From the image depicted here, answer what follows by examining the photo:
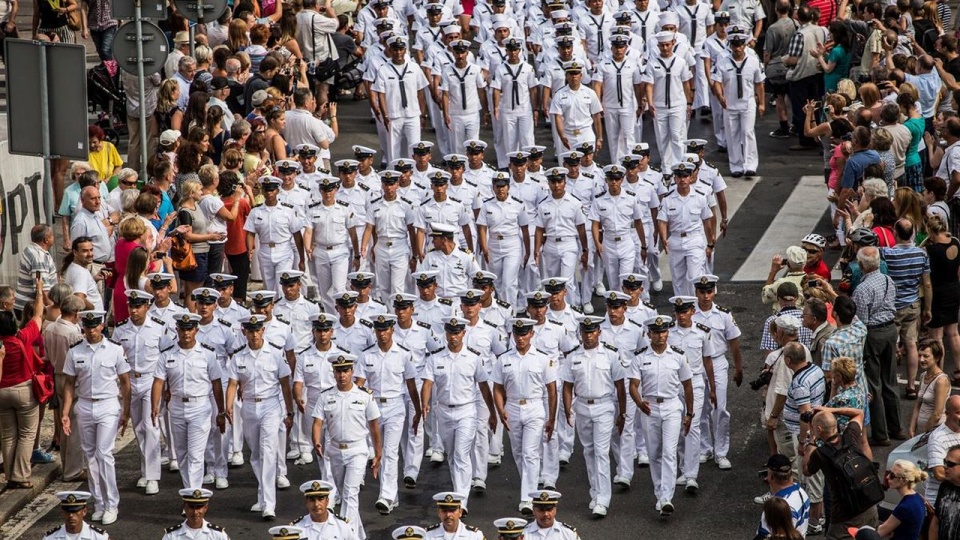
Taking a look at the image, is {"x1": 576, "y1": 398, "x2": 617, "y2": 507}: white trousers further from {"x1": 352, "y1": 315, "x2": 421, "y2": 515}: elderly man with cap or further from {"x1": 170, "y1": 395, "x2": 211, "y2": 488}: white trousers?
{"x1": 170, "y1": 395, "x2": 211, "y2": 488}: white trousers

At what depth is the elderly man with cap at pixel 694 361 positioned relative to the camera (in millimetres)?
15977

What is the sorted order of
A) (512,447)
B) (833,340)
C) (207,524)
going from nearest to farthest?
(207,524), (833,340), (512,447)

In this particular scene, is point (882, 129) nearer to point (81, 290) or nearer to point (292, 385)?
point (292, 385)

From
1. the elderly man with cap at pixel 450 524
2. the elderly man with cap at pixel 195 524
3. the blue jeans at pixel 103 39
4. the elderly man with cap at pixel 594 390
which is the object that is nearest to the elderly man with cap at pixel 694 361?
the elderly man with cap at pixel 594 390

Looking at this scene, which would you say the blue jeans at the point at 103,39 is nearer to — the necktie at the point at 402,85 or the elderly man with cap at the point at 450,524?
the necktie at the point at 402,85

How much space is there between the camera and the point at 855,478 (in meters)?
13.2

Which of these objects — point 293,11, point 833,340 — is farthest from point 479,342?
point 293,11

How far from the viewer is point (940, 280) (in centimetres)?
1697

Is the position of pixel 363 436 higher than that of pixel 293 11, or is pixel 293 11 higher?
pixel 293 11

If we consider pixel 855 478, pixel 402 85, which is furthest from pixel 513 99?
pixel 855 478

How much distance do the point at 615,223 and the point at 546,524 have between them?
7.06m

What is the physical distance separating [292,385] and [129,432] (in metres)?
2.37

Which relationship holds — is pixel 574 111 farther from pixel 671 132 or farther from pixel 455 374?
pixel 455 374

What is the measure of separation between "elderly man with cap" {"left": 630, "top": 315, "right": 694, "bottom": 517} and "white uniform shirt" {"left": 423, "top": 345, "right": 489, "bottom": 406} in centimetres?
153
